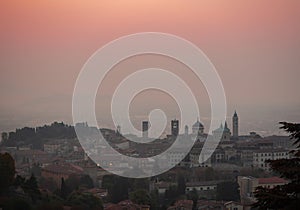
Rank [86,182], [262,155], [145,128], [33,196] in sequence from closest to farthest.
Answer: [33,196] → [86,182] → [145,128] → [262,155]

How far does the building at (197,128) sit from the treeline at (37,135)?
268 cm

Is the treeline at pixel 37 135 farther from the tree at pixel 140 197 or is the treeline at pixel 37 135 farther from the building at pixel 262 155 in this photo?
the building at pixel 262 155

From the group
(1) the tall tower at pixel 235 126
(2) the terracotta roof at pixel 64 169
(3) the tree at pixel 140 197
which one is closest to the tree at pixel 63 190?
(3) the tree at pixel 140 197

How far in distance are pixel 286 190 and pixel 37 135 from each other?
11641 millimetres

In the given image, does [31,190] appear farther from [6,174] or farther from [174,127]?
[174,127]

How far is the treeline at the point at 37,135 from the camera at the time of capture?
1169 centimetres

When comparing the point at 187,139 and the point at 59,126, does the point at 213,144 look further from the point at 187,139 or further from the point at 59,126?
the point at 59,126

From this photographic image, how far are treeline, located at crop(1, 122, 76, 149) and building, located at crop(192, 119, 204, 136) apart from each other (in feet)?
8.79

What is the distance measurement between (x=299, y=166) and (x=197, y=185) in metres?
9.13

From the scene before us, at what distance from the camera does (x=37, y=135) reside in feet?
43.9

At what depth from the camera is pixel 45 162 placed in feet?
41.2

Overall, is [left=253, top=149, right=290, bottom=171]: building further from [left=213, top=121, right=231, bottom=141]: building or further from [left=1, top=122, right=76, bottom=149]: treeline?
[left=1, top=122, right=76, bottom=149]: treeline

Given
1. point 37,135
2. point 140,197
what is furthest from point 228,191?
point 37,135

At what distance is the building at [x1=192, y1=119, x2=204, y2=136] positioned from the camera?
37.9 feet
